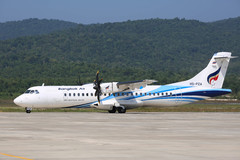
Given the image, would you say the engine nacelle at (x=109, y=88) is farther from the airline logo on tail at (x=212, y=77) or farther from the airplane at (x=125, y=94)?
the airline logo on tail at (x=212, y=77)

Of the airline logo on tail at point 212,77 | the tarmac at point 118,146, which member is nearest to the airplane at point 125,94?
the airline logo on tail at point 212,77

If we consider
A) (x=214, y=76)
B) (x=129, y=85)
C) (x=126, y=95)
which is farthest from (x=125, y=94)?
(x=214, y=76)

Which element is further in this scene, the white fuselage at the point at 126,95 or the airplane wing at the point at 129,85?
the white fuselage at the point at 126,95

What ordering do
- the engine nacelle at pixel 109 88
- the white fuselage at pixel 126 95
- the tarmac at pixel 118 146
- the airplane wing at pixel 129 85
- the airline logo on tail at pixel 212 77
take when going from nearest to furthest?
1. the tarmac at pixel 118 146
2. the airplane wing at pixel 129 85
3. the white fuselage at pixel 126 95
4. the engine nacelle at pixel 109 88
5. the airline logo on tail at pixel 212 77

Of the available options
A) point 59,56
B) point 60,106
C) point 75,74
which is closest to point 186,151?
point 60,106

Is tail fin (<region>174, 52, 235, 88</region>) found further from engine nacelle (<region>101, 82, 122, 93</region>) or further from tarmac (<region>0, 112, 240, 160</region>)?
tarmac (<region>0, 112, 240, 160</region>)

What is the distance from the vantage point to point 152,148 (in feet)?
54.4

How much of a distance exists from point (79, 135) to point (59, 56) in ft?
584

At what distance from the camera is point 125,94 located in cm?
4603

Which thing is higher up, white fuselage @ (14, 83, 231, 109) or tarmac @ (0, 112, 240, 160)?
white fuselage @ (14, 83, 231, 109)

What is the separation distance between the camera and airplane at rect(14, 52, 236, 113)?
44.2m

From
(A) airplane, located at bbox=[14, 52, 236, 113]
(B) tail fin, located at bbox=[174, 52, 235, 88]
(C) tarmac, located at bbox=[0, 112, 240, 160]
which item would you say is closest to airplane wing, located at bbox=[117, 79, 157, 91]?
(A) airplane, located at bbox=[14, 52, 236, 113]

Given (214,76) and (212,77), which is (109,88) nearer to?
(212,77)

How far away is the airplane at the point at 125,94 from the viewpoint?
1740 inches
